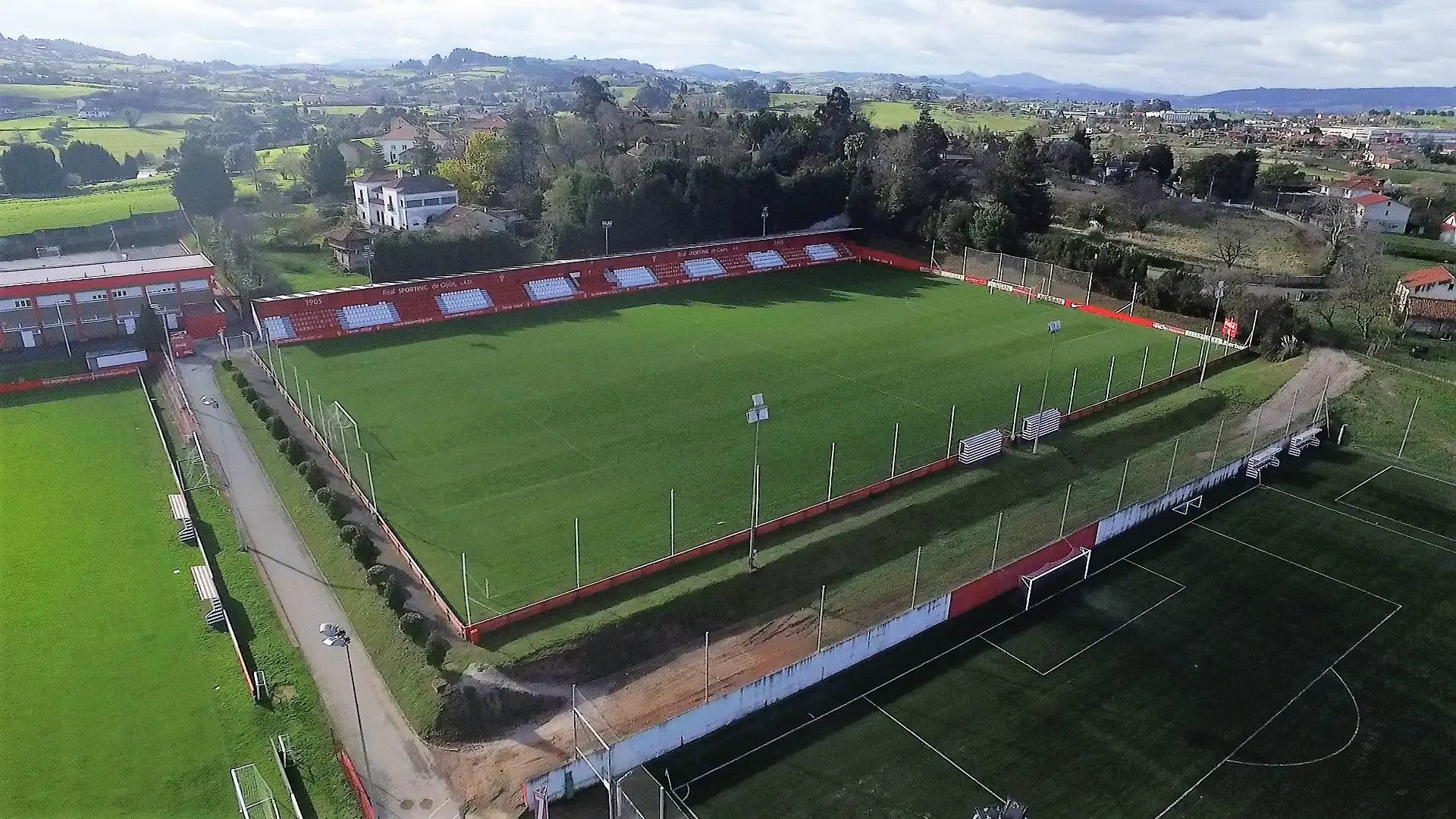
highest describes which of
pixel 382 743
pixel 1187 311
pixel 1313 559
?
pixel 1187 311

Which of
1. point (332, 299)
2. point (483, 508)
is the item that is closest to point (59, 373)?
point (332, 299)

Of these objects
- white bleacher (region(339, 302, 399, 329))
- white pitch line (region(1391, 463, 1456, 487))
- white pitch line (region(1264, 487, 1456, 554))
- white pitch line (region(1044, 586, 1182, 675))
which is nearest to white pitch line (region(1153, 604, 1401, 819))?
white pitch line (region(1044, 586, 1182, 675))

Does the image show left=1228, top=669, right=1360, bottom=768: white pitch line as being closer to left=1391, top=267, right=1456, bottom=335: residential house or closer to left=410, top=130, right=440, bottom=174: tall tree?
left=1391, top=267, right=1456, bottom=335: residential house

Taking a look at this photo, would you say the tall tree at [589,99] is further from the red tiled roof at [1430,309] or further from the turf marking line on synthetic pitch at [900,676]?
the turf marking line on synthetic pitch at [900,676]

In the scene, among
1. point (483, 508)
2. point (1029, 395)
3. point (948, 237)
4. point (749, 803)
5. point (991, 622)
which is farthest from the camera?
point (948, 237)

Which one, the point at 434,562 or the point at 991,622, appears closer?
the point at 991,622

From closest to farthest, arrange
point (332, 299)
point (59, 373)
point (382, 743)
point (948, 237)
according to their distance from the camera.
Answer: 1. point (382, 743)
2. point (59, 373)
3. point (332, 299)
4. point (948, 237)

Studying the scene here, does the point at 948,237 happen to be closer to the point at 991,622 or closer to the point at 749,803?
the point at 991,622
